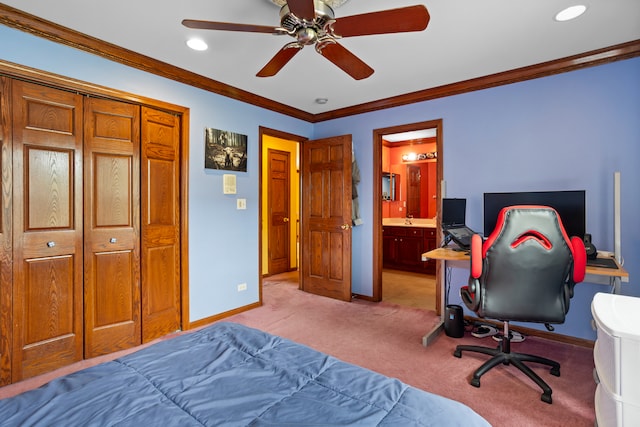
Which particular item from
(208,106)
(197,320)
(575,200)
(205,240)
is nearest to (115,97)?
(208,106)

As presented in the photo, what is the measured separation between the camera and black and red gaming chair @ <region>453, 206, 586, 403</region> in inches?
79.5

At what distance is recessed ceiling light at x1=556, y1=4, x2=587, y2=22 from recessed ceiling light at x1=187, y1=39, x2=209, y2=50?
264 centimetres

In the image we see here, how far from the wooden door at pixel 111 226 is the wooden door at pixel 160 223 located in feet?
0.23

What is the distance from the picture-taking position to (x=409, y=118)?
3902 mm

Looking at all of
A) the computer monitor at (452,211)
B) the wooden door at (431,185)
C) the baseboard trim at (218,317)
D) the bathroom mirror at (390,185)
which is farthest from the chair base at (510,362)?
the bathroom mirror at (390,185)

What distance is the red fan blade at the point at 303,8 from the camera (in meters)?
1.55

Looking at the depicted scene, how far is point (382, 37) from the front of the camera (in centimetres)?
252

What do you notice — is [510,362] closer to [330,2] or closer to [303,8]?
[303,8]

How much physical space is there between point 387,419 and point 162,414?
2.15ft

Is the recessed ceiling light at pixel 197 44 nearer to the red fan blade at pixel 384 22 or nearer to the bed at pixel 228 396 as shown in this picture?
the red fan blade at pixel 384 22

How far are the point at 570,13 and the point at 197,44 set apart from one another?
278cm

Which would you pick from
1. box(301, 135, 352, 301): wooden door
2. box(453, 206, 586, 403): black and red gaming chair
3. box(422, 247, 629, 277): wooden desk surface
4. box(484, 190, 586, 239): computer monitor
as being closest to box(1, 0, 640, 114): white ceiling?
box(301, 135, 352, 301): wooden door

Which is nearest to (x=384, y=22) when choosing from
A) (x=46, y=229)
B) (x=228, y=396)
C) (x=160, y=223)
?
(x=228, y=396)

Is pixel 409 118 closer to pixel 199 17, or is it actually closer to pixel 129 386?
pixel 199 17
